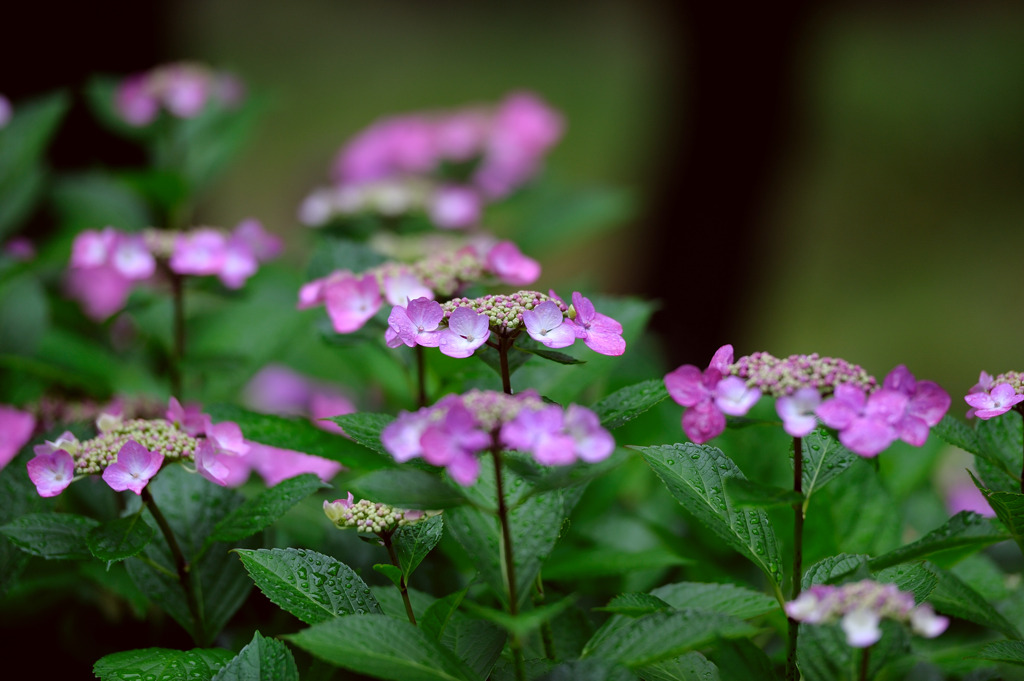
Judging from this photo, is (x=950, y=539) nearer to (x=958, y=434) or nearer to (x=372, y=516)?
(x=958, y=434)

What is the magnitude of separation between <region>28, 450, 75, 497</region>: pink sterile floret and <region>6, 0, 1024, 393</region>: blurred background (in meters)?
1.03

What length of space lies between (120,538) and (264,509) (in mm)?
142

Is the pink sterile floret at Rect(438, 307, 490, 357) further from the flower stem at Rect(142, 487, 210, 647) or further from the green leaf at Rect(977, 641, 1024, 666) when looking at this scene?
the green leaf at Rect(977, 641, 1024, 666)

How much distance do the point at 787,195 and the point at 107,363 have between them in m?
2.62

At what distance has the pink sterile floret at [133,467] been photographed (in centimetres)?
86

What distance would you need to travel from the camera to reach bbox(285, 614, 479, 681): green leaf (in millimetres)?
699

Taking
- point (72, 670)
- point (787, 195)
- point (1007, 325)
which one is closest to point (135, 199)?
point (72, 670)

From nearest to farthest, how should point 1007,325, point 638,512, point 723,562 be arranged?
point 723,562, point 638,512, point 1007,325

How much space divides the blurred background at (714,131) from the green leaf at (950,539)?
101 cm

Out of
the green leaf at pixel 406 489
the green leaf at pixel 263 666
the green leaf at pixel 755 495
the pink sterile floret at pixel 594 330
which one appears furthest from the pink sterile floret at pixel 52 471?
the green leaf at pixel 755 495

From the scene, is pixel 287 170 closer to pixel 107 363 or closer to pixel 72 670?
pixel 107 363

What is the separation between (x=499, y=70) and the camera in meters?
9.90

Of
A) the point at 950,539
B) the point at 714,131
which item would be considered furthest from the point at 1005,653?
the point at 714,131

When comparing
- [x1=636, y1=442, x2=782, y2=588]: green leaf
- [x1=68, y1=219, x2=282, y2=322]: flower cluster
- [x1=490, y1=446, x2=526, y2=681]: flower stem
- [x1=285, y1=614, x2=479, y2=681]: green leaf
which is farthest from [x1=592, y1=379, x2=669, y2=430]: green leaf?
[x1=68, y1=219, x2=282, y2=322]: flower cluster
